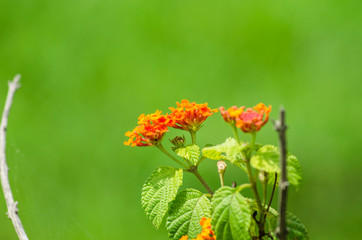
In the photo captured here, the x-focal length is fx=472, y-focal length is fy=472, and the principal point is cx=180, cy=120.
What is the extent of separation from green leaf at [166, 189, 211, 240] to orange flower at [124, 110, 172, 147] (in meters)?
0.07

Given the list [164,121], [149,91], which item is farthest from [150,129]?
[149,91]

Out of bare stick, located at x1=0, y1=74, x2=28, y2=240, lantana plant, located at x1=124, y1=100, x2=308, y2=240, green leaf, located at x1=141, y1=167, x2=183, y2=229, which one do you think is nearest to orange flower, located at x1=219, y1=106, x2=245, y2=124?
lantana plant, located at x1=124, y1=100, x2=308, y2=240

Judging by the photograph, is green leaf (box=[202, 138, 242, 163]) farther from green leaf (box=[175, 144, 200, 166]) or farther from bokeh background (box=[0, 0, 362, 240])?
bokeh background (box=[0, 0, 362, 240])

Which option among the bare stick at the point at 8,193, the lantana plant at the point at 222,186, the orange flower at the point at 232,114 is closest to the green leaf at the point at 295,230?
the lantana plant at the point at 222,186

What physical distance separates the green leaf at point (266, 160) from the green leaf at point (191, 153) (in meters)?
0.09

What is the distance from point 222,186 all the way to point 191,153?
5 centimetres

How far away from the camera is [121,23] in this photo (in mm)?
1581

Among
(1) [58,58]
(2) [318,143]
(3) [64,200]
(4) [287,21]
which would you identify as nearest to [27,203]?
(3) [64,200]

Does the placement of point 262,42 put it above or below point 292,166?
above

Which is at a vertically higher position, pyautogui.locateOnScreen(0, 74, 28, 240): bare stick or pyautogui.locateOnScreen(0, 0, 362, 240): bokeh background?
pyautogui.locateOnScreen(0, 0, 362, 240): bokeh background

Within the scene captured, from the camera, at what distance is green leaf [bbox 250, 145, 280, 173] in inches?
15.6

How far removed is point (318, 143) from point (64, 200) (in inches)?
28.4

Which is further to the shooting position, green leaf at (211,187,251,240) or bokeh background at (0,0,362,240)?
bokeh background at (0,0,362,240)

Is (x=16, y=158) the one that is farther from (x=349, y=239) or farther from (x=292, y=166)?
(x=292, y=166)
